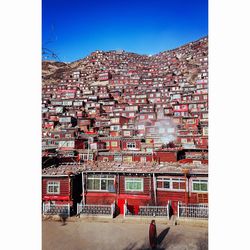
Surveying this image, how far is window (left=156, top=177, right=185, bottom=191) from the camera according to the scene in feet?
13.4

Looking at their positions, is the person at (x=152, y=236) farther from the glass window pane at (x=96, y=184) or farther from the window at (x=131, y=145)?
the window at (x=131, y=145)

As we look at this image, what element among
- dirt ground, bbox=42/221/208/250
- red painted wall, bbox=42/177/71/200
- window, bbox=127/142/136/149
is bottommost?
dirt ground, bbox=42/221/208/250

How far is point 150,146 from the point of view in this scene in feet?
22.6

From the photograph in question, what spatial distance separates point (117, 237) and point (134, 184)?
1.22 metres

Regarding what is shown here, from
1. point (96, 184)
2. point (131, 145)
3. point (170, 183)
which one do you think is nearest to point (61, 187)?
point (96, 184)

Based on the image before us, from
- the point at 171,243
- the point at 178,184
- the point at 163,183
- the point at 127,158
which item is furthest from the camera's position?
the point at 127,158

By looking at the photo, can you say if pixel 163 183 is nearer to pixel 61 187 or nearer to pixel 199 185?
pixel 199 185

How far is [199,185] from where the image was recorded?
384 centimetres

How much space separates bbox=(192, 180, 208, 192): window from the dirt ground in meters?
0.67

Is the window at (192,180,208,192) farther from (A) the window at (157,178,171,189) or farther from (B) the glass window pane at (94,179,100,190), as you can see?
(B) the glass window pane at (94,179,100,190)

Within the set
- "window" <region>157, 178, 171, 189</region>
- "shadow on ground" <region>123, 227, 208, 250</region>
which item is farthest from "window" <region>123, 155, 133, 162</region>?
"shadow on ground" <region>123, 227, 208, 250</region>

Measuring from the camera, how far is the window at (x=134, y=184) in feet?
14.1
